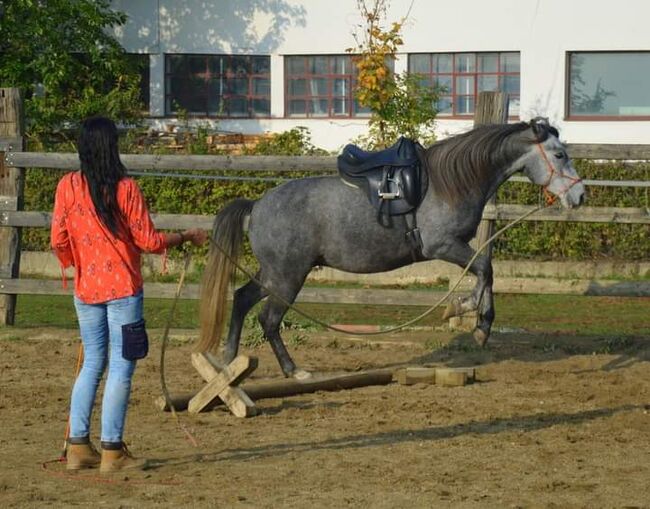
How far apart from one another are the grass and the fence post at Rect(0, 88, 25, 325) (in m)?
0.54

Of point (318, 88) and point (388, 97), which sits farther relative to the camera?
point (318, 88)

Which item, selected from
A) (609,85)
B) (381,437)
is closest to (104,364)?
(381,437)

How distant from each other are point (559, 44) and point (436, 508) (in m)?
23.7

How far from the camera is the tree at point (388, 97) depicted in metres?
22.8

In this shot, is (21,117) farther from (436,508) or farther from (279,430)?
(436,508)

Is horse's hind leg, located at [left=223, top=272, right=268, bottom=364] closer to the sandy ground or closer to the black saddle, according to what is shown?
the sandy ground

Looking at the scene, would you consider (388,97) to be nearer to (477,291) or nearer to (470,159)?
(470,159)

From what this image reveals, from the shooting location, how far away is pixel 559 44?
94.0 ft

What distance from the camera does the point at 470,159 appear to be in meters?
9.79

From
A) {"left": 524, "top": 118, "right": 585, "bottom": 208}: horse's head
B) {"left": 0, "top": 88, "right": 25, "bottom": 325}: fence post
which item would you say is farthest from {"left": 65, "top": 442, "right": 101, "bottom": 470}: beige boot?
{"left": 0, "top": 88, "right": 25, "bottom": 325}: fence post

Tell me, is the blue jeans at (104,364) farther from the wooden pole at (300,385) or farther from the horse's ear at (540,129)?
the horse's ear at (540,129)

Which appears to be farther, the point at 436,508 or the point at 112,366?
the point at 112,366

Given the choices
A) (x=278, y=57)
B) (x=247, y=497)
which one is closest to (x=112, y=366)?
(x=247, y=497)

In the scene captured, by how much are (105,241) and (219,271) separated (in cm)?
260
